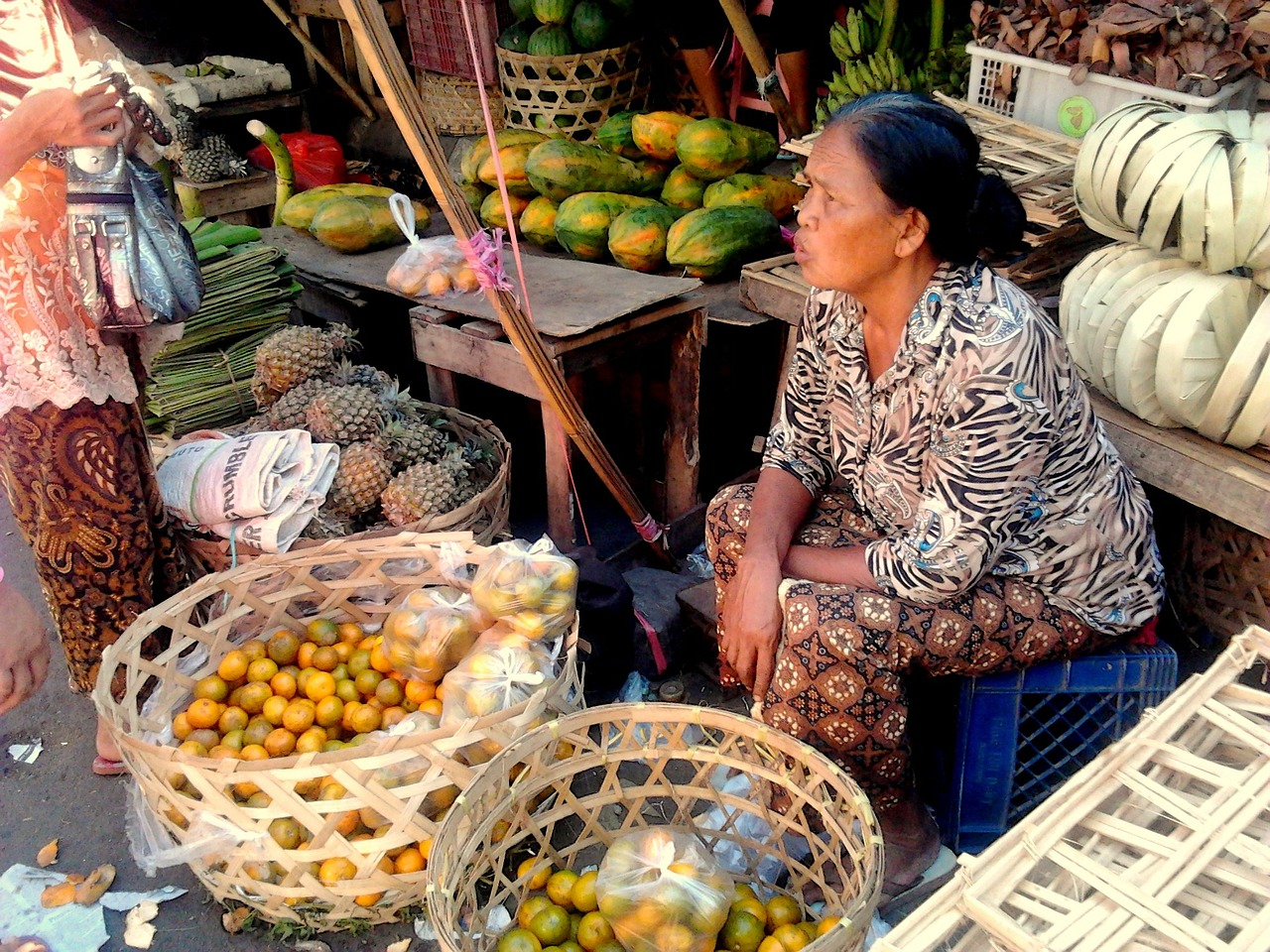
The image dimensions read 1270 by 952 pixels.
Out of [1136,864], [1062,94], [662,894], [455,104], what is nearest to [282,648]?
[662,894]

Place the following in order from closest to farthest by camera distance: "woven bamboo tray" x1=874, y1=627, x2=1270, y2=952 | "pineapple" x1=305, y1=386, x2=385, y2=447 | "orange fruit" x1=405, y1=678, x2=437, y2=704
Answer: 1. "woven bamboo tray" x1=874, y1=627, x2=1270, y2=952
2. "orange fruit" x1=405, y1=678, x2=437, y2=704
3. "pineapple" x1=305, y1=386, x2=385, y2=447

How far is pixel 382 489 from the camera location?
2838mm

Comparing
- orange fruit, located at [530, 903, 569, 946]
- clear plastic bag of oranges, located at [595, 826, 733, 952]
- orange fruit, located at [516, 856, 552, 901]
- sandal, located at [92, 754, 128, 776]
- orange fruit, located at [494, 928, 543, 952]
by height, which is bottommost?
sandal, located at [92, 754, 128, 776]

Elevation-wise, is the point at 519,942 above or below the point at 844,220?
below

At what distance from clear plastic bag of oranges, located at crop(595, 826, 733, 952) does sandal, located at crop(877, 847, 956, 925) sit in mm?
565

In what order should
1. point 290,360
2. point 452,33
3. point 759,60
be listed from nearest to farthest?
point 290,360
point 759,60
point 452,33

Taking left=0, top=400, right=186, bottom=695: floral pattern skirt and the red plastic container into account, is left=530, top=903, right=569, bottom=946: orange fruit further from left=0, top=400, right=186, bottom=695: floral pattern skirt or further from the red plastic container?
the red plastic container

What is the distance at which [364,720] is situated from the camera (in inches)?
88.8

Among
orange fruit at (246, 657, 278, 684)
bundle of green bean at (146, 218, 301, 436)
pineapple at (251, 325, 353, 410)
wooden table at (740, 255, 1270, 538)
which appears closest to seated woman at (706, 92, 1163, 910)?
wooden table at (740, 255, 1270, 538)

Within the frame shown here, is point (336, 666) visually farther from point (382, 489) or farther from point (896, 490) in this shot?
point (896, 490)

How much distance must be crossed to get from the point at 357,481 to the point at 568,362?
683 mm

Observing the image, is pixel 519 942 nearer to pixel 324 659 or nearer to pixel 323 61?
pixel 324 659

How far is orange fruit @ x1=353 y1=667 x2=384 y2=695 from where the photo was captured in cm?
236

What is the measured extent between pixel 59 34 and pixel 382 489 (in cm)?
133
